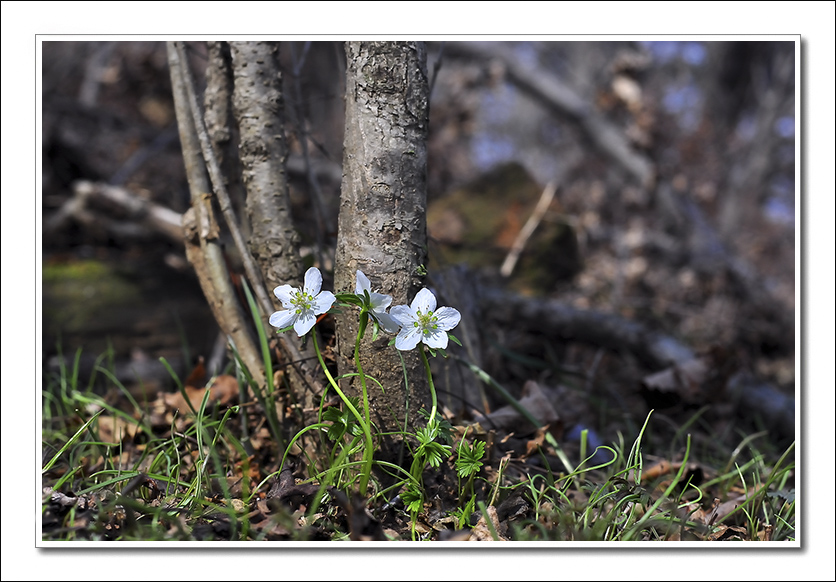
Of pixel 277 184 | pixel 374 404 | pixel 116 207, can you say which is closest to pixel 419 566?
pixel 374 404

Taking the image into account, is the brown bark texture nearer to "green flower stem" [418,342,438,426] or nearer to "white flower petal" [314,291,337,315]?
"white flower petal" [314,291,337,315]

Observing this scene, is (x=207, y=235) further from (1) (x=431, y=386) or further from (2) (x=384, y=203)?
(1) (x=431, y=386)

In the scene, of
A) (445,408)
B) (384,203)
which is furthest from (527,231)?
(384,203)

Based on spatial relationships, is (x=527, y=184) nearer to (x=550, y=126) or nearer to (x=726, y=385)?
(x=726, y=385)

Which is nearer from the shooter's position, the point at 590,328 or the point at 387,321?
the point at 387,321

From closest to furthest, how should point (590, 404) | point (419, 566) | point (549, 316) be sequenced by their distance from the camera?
point (419, 566)
point (590, 404)
point (549, 316)

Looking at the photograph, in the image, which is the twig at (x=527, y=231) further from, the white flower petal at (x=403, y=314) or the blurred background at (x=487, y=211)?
the white flower petal at (x=403, y=314)

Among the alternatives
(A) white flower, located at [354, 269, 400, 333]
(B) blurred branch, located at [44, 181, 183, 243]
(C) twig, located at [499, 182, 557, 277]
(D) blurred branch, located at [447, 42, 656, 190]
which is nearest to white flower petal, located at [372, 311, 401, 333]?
(A) white flower, located at [354, 269, 400, 333]
